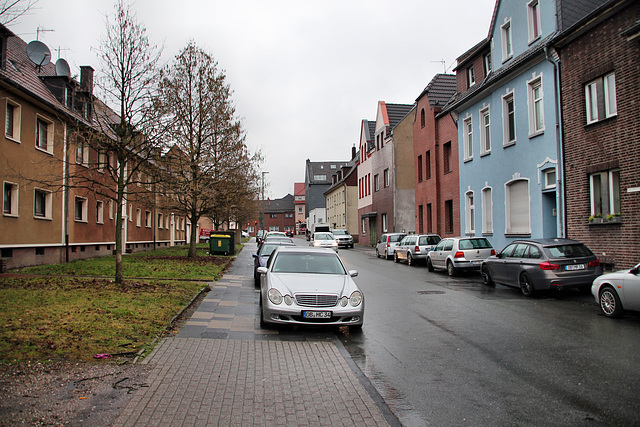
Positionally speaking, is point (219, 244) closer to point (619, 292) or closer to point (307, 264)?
point (307, 264)

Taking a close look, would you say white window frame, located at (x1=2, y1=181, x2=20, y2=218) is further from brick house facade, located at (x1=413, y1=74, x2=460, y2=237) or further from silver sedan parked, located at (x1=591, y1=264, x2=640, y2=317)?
→ brick house facade, located at (x1=413, y1=74, x2=460, y2=237)

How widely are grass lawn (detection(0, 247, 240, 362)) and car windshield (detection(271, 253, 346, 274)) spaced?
2.23m

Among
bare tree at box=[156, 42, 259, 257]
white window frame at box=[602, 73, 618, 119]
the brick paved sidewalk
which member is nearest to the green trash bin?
bare tree at box=[156, 42, 259, 257]

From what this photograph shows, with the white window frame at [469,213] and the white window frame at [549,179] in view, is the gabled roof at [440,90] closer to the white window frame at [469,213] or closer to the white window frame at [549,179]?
the white window frame at [469,213]

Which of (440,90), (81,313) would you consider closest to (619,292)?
(81,313)

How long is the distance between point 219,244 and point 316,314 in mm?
23467

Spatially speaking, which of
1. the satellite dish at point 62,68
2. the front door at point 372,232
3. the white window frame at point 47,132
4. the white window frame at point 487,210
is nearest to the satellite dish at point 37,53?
the satellite dish at point 62,68

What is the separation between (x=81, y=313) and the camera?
336 inches

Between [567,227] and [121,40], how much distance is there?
46.7ft

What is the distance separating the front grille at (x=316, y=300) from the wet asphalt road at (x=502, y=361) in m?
0.72

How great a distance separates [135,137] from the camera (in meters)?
12.5

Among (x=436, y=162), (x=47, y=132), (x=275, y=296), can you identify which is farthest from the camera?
(x=436, y=162)

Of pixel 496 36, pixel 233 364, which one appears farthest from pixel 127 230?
pixel 233 364

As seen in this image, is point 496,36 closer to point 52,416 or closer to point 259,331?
point 259,331
